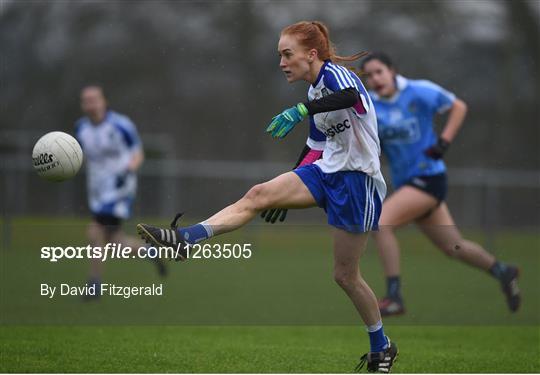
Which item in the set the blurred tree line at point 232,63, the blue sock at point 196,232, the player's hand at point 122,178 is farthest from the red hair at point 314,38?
the blurred tree line at point 232,63

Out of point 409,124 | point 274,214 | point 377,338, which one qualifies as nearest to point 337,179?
point 274,214

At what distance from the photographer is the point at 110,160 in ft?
32.2

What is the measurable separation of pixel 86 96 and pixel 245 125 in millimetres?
7987

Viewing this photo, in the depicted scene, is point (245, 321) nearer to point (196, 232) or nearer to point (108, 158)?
point (196, 232)

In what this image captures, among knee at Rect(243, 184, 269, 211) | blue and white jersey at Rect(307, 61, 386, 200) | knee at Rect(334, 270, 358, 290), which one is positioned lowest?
knee at Rect(334, 270, 358, 290)

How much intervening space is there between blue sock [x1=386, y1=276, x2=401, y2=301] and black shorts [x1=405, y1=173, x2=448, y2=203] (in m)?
0.76

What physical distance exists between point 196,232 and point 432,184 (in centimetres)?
348

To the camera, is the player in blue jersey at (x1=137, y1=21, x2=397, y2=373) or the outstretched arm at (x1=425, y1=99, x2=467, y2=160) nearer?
the player in blue jersey at (x1=137, y1=21, x2=397, y2=373)

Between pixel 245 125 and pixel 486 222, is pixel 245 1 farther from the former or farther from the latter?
pixel 486 222

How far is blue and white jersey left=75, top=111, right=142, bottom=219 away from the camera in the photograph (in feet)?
31.6

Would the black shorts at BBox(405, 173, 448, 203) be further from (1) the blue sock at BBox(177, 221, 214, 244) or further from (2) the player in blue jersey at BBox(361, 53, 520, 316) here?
(1) the blue sock at BBox(177, 221, 214, 244)

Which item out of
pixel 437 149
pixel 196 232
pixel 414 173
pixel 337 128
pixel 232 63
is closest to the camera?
pixel 196 232

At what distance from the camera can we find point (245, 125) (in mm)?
17328

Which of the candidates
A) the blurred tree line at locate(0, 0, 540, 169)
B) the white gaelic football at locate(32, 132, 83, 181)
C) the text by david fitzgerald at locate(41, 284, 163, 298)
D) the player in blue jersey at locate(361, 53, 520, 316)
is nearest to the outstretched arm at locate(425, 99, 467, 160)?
the player in blue jersey at locate(361, 53, 520, 316)
